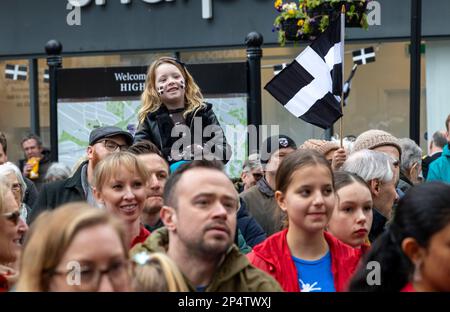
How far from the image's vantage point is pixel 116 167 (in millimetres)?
6074

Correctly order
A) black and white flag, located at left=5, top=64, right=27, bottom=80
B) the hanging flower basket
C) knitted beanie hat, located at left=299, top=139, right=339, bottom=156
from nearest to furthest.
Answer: knitted beanie hat, located at left=299, top=139, right=339, bottom=156
the hanging flower basket
black and white flag, located at left=5, top=64, right=27, bottom=80

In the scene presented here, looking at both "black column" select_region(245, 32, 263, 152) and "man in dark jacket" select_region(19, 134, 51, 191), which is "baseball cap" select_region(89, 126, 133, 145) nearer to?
"black column" select_region(245, 32, 263, 152)

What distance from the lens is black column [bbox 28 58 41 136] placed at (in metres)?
18.3

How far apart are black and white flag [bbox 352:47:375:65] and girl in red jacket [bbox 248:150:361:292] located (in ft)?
38.1

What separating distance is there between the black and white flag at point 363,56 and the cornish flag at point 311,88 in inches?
324

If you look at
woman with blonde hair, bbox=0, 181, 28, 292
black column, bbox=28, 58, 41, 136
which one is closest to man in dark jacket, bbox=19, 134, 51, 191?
black column, bbox=28, 58, 41, 136

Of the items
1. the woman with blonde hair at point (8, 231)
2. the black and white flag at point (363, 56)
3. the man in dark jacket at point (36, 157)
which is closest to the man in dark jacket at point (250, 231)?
the woman with blonde hair at point (8, 231)

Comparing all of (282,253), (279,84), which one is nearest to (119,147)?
(279,84)

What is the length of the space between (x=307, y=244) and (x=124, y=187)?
1.21 m

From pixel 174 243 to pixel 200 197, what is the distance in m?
0.23

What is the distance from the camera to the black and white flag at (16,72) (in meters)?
18.2

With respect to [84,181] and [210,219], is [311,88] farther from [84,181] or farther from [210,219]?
[210,219]

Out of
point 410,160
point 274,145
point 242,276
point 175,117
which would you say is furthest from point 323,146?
point 242,276

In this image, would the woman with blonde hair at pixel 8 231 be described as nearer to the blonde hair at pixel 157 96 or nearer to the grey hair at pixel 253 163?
the blonde hair at pixel 157 96
